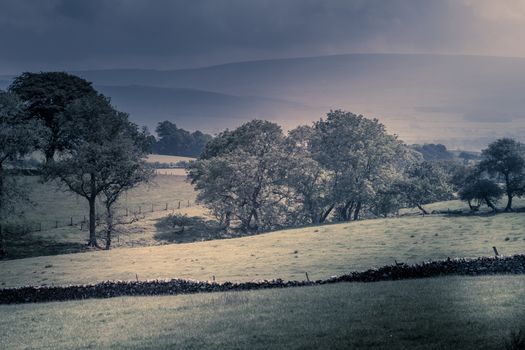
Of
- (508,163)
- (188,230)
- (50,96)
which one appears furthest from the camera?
(50,96)

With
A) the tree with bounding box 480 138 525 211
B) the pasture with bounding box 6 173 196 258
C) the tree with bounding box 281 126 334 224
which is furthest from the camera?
the tree with bounding box 281 126 334 224

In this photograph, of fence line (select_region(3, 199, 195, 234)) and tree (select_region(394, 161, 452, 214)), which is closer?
fence line (select_region(3, 199, 195, 234))

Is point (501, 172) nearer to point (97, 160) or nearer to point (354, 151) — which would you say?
point (354, 151)

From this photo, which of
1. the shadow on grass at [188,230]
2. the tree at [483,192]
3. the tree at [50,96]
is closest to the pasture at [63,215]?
the shadow on grass at [188,230]

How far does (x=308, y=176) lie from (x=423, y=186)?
20429mm

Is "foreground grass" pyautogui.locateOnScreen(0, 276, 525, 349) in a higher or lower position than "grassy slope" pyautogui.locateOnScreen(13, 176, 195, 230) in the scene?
lower

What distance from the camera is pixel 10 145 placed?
63219mm

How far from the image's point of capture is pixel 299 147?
295 ft

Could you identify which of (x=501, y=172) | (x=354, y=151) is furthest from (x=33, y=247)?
(x=501, y=172)

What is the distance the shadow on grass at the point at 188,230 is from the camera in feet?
254

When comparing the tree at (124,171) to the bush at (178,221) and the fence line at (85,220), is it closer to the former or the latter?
the fence line at (85,220)

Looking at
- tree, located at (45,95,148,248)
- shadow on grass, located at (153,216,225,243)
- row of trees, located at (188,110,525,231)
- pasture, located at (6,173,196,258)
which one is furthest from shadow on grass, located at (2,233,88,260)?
row of trees, located at (188,110,525,231)

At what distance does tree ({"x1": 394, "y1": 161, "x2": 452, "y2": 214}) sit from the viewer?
85.7 meters

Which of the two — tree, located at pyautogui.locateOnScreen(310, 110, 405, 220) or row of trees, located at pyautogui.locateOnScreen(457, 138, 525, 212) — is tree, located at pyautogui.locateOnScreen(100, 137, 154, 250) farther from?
row of trees, located at pyautogui.locateOnScreen(457, 138, 525, 212)
